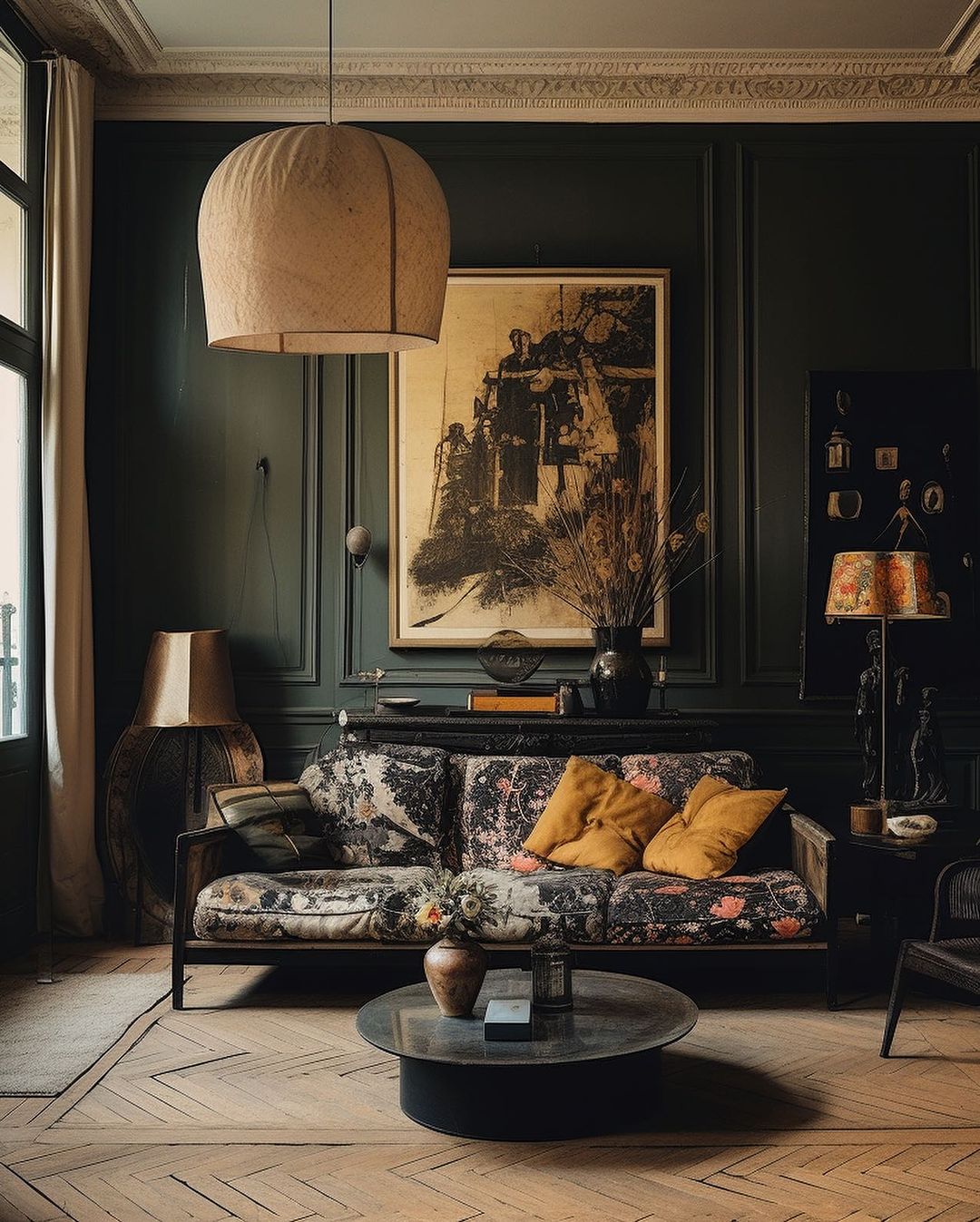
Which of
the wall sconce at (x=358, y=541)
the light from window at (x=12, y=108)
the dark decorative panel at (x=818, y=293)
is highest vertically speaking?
the light from window at (x=12, y=108)

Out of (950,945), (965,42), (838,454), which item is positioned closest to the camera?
(950,945)

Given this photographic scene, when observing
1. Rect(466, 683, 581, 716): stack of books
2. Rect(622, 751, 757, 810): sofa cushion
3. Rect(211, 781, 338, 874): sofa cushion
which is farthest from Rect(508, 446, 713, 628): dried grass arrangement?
Rect(211, 781, 338, 874): sofa cushion

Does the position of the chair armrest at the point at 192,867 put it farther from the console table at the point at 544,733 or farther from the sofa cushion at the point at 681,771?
the sofa cushion at the point at 681,771

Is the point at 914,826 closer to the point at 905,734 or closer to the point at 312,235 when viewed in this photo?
the point at 905,734

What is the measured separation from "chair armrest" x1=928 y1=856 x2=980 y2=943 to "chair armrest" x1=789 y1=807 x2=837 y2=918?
0.38 m

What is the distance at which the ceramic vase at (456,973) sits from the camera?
349 cm

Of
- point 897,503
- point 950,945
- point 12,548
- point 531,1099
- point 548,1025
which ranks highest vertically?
point 897,503

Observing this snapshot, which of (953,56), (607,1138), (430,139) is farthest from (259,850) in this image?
(953,56)

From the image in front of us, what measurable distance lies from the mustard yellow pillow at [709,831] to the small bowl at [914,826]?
1.43 ft

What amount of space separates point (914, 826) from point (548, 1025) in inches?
71.5

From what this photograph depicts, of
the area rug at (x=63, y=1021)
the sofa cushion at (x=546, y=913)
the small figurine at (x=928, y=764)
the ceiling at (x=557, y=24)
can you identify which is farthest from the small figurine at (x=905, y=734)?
the area rug at (x=63, y=1021)

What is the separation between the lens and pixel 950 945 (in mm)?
3816

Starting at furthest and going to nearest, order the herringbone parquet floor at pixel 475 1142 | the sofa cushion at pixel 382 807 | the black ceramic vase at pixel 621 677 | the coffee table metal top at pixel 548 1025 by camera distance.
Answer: the black ceramic vase at pixel 621 677
the sofa cushion at pixel 382 807
the coffee table metal top at pixel 548 1025
the herringbone parquet floor at pixel 475 1142

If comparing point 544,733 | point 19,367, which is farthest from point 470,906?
point 19,367
